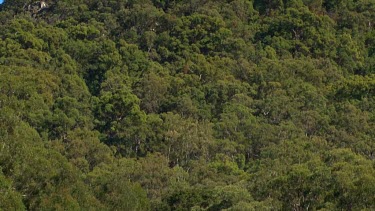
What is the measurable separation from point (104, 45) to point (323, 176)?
45.1 m

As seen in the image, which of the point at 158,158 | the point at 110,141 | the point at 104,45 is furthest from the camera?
the point at 104,45

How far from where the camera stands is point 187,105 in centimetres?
7244

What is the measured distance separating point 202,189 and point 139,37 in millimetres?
41371

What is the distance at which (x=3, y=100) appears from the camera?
5872 cm

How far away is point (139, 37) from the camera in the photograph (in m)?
89.7

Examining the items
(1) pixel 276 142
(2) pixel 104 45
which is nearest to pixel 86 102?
(2) pixel 104 45

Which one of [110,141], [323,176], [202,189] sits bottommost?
[110,141]

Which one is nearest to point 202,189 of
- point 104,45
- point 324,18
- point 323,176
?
point 323,176

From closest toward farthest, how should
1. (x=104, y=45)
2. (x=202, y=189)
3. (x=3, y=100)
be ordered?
(x=202, y=189) → (x=3, y=100) → (x=104, y=45)

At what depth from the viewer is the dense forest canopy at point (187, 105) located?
4447 centimetres

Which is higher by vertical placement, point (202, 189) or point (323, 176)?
point (323, 176)

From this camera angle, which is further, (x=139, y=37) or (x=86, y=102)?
(x=139, y=37)

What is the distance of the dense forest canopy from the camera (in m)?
44.5

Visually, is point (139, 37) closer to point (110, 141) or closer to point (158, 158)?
point (110, 141)
